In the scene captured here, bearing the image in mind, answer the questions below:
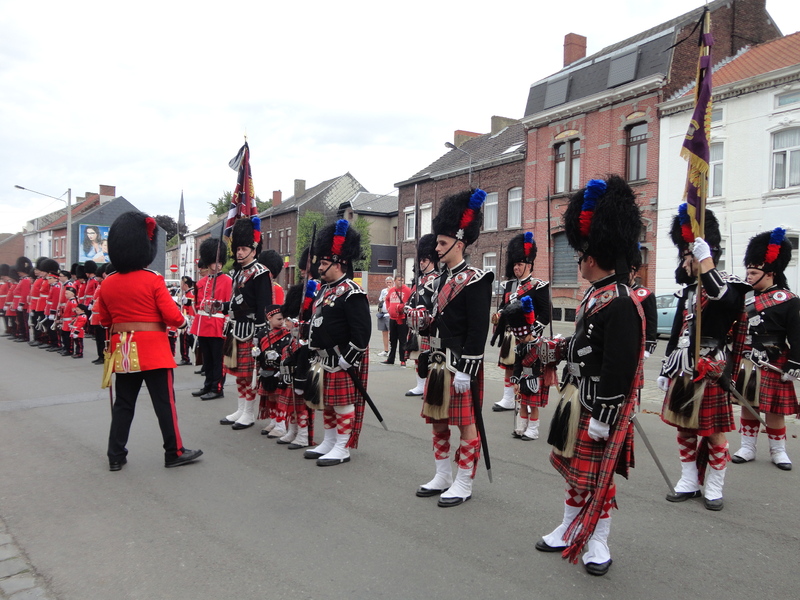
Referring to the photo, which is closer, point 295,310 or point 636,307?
point 636,307

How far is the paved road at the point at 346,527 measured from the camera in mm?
3404

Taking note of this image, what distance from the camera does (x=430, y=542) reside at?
393 cm

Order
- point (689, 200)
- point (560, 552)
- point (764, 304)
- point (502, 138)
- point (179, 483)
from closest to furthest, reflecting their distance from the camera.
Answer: point (560, 552)
point (689, 200)
point (179, 483)
point (764, 304)
point (502, 138)

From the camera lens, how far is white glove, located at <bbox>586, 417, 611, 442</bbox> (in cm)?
336

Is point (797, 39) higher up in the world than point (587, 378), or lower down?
higher up

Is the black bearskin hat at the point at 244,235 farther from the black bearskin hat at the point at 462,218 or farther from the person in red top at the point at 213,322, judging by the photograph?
the black bearskin hat at the point at 462,218

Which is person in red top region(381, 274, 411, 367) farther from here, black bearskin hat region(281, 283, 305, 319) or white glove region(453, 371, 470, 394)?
white glove region(453, 371, 470, 394)

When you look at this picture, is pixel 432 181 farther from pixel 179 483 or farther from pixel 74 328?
pixel 179 483

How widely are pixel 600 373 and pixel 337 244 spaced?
9.26 ft

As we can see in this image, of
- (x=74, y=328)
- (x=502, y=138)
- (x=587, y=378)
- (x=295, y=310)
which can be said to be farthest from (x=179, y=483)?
(x=502, y=138)

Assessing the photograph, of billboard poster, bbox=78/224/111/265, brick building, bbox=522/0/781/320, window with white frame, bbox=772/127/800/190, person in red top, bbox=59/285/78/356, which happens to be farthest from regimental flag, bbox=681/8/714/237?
billboard poster, bbox=78/224/111/265

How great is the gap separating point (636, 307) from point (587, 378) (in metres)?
0.49

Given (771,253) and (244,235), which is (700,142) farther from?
(244,235)

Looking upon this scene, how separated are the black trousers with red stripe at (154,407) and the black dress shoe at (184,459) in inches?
1.4
